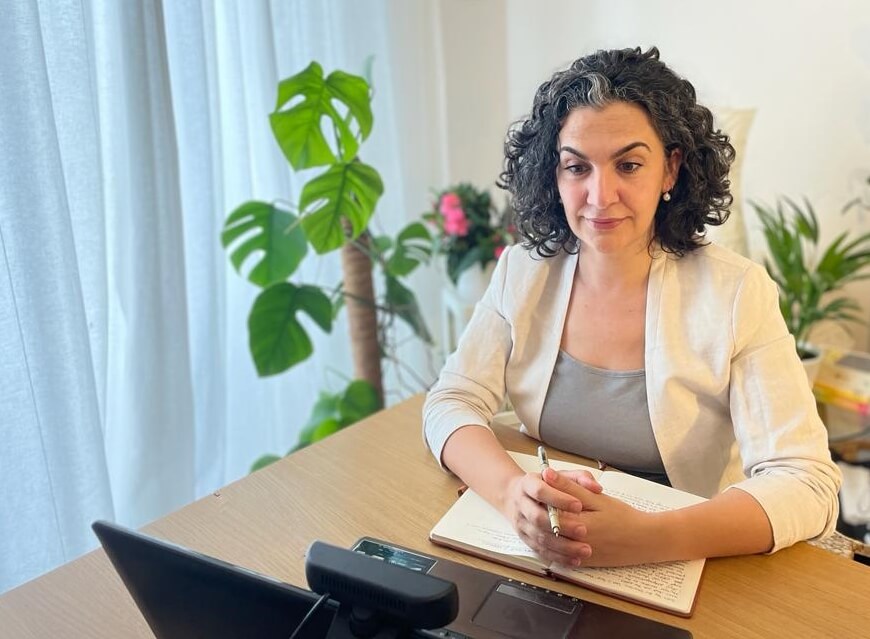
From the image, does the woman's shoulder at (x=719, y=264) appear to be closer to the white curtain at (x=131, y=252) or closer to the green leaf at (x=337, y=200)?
the green leaf at (x=337, y=200)

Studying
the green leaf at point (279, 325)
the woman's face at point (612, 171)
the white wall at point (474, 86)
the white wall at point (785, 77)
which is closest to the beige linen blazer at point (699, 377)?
the woman's face at point (612, 171)

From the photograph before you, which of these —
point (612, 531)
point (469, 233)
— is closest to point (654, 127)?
point (612, 531)

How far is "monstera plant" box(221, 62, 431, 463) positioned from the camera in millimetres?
1647

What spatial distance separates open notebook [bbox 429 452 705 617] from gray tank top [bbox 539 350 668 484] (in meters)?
0.07

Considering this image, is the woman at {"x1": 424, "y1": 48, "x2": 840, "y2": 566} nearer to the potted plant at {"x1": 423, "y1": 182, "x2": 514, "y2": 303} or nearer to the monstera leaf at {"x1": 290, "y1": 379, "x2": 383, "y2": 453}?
the monstera leaf at {"x1": 290, "y1": 379, "x2": 383, "y2": 453}

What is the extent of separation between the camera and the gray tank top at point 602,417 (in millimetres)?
1105

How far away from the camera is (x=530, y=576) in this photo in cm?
86

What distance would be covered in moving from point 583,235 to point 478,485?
16.0 inches

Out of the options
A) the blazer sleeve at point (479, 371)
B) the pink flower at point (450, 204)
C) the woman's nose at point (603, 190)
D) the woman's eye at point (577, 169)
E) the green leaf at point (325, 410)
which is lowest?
the green leaf at point (325, 410)

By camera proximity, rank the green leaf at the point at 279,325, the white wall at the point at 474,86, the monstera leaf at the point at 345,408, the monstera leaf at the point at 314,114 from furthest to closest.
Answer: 1. the white wall at the point at 474,86
2. the monstera leaf at the point at 345,408
3. the green leaf at the point at 279,325
4. the monstera leaf at the point at 314,114

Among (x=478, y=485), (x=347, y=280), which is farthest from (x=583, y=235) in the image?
(x=347, y=280)

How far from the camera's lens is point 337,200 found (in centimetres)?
Result: 169

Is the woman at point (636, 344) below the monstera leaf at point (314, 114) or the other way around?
below

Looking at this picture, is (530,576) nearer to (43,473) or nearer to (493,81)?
(43,473)
